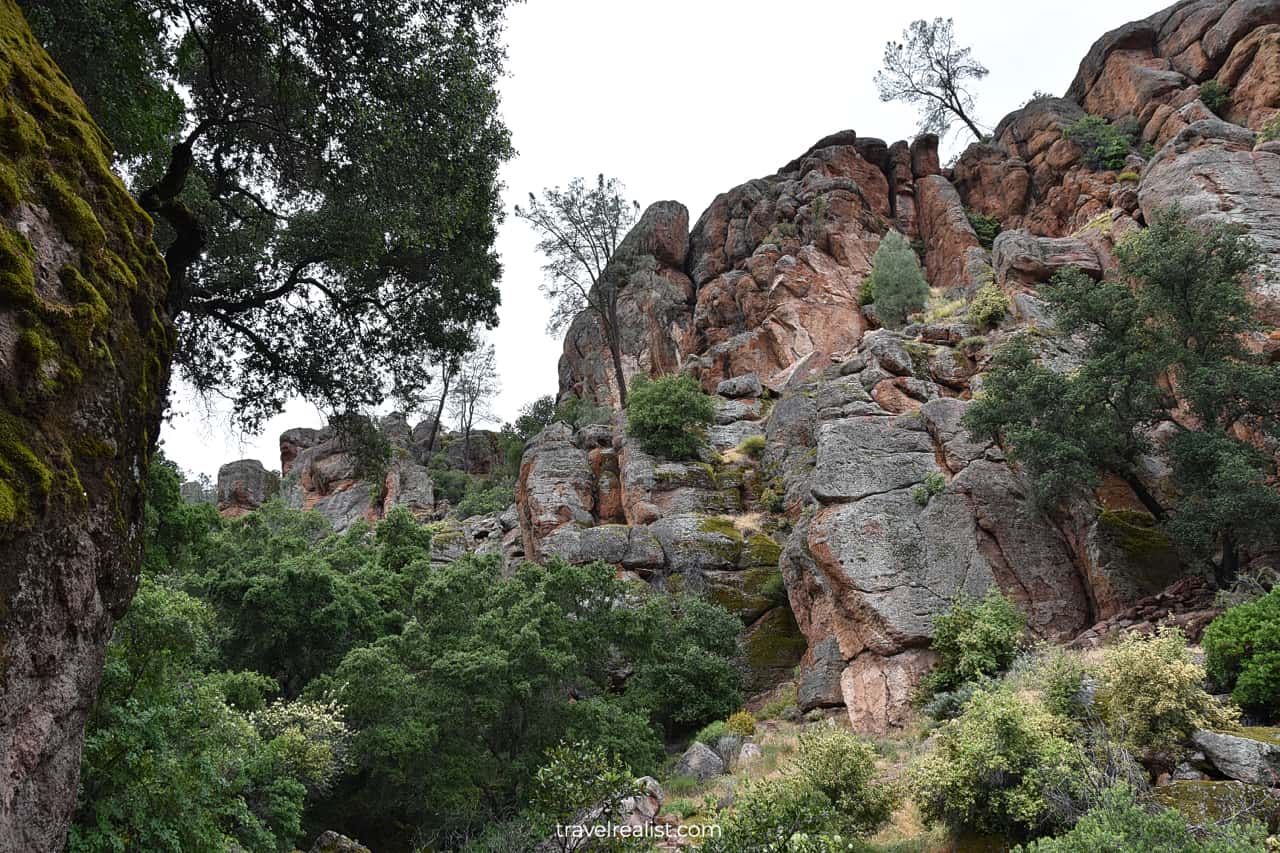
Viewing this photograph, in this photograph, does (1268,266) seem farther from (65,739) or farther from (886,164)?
(886,164)

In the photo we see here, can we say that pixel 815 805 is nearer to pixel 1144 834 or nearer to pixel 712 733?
pixel 1144 834

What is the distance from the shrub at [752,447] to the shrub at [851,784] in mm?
18244

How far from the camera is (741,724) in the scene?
1806 cm

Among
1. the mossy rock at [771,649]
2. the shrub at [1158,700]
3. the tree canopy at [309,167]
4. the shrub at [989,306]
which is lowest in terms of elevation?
the shrub at [1158,700]

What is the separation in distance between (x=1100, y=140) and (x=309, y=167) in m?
36.8

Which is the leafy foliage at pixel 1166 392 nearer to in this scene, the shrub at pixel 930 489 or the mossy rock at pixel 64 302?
the shrub at pixel 930 489

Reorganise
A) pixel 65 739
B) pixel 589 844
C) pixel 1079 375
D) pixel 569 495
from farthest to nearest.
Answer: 1. pixel 569 495
2. pixel 1079 375
3. pixel 589 844
4. pixel 65 739

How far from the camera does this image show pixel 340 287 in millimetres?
10672

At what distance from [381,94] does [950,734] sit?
1157cm

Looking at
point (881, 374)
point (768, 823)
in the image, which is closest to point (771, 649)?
point (881, 374)

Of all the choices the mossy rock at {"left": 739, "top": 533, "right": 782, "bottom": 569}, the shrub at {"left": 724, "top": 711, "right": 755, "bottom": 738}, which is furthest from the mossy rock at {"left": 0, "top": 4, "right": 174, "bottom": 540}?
the mossy rock at {"left": 739, "top": 533, "right": 782, "bottom": 569}

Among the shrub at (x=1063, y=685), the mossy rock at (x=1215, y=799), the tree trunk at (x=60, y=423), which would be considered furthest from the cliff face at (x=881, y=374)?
the tree trunk at (x=60, y=423)

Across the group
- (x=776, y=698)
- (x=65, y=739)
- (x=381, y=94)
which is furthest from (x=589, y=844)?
(x=776, y=698)

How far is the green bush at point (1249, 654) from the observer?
9.41 metres
